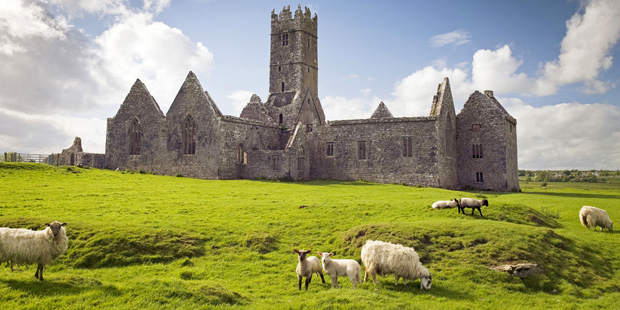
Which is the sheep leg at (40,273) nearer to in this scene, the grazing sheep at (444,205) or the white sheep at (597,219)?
the grazing sheep at (444,205)

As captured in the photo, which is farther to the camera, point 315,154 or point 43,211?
point 315,154

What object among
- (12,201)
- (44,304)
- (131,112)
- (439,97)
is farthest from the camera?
(131,112)

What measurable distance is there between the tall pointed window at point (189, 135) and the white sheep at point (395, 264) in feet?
112

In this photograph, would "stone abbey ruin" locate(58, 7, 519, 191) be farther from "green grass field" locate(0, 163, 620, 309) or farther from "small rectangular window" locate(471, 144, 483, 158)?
"green grass field" locate(0, 163, 620, 309)

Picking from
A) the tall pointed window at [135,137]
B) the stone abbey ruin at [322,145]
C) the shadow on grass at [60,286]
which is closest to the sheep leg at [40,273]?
the shadow on grass at [60,286]

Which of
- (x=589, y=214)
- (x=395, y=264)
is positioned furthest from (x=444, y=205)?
(x=395, y=264)

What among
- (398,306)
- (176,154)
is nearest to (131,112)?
(176,154)

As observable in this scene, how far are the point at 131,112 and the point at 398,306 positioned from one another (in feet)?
145

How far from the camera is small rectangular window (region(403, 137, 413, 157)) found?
134 ft

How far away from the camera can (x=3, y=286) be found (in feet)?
34.9

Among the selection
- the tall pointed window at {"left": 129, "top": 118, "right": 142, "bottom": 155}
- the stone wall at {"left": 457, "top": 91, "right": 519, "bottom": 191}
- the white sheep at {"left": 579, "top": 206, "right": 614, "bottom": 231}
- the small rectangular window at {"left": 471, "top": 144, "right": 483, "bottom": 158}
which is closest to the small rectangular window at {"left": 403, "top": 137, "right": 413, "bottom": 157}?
the stone wall at {"left": 457, "top": 91, "right": 519, "bottom": 191}

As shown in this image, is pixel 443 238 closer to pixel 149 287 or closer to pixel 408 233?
pixel 408 233

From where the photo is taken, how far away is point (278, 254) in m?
15.1

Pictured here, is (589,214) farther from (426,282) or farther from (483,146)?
(483,146)
